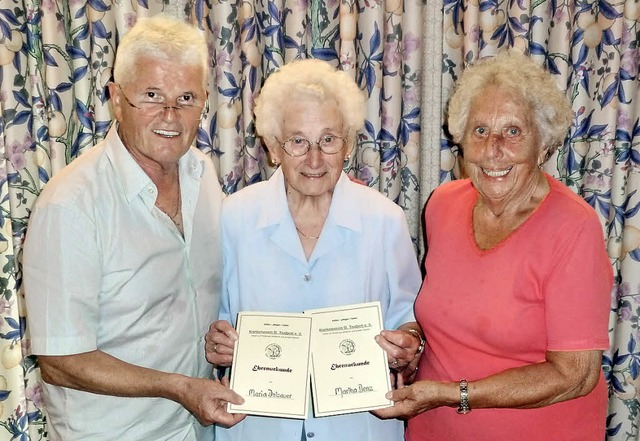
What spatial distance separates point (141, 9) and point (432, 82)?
1.22 m

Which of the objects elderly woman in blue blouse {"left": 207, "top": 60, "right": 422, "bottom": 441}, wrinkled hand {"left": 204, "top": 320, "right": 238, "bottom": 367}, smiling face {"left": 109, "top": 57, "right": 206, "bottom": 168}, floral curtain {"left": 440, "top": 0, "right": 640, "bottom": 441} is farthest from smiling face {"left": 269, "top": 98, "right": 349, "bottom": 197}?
floral curtain {"left": 440, "top": 0, "right": 640, "bottom": 441}

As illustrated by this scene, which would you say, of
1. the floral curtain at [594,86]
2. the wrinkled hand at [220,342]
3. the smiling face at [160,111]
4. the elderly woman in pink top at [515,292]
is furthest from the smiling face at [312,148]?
the floral curtain at [594,86]

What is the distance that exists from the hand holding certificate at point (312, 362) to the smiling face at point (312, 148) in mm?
413

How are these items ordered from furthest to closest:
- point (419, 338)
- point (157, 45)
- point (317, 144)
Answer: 1. point (419, 338)
2. point (317, 144)
3. point (157, 45)

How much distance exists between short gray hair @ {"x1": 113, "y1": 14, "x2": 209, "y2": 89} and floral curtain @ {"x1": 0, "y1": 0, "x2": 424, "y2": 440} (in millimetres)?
696

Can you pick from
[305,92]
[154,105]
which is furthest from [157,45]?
[305,92]

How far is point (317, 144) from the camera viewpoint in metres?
1.94

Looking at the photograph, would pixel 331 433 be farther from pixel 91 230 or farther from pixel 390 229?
pixel 91 230

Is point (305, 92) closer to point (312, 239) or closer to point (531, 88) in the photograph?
point (312, 239)

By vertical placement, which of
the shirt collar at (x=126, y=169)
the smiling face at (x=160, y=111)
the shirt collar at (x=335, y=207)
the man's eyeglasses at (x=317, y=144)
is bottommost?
the shirt collar at (x=335, y=207)

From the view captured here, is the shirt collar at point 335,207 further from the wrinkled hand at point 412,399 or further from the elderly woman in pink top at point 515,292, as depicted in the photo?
the wrinkled hand at point 412,399

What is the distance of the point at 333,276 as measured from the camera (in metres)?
1.95

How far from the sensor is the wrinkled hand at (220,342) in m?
1.85

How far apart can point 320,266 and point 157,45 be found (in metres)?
0.81
